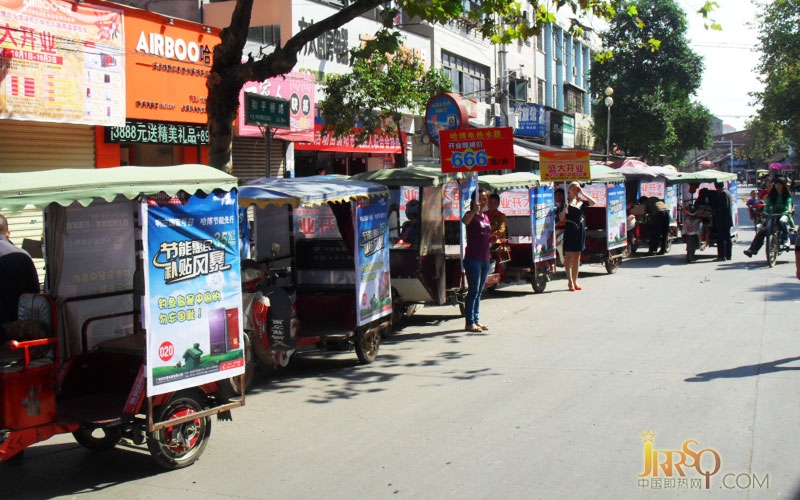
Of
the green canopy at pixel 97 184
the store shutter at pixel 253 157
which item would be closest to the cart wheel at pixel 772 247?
the store shutter at pixel 253 157

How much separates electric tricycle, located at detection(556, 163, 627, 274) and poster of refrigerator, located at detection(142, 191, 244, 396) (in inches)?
479

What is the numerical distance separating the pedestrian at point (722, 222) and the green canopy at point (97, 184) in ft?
51.1

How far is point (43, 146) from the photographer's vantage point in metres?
14.2

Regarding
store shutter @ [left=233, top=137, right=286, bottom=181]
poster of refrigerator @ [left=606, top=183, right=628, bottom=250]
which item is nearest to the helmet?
poster of refrigerator @ [left=606, top=183, right=628, bottom=250]

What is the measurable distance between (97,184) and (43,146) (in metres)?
9.71

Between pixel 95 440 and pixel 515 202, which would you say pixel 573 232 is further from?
pixel 95 440

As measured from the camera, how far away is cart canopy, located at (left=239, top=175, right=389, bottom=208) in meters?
8.24

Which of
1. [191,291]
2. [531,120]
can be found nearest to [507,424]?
[191,291]

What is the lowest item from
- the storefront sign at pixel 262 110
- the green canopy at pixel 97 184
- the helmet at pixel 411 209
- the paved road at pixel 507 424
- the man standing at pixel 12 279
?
the paved road at pixel 507 424

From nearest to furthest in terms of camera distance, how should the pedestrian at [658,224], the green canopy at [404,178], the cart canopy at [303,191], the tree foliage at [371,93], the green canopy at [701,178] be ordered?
the cart canopy at [303,191] < the green canopy at [404,178] < the tree foliage at [371,93] < the pedestrian at [658,224] < the green canopy at [701,178]

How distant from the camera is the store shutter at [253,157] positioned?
19047 mm

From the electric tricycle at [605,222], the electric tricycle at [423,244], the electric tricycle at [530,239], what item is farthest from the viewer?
the electric tricycle at [605,222]

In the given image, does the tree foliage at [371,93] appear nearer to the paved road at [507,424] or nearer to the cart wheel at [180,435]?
the paved road at [507,424]

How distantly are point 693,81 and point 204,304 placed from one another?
133 ft
